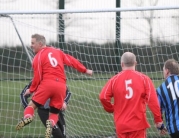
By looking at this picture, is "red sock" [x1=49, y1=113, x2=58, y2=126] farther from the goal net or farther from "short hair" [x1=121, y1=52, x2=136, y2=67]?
the goal net

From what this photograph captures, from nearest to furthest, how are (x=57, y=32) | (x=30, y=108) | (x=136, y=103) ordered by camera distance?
(x=136, y=103) < (x=30, y=108) < (x=57, y=32)

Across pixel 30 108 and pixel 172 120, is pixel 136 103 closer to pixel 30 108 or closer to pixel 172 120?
pixel 172 120

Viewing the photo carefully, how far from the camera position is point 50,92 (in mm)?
Answer: 8141

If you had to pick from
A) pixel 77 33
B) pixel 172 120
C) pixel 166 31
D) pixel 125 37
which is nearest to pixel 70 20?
pixel 77 33

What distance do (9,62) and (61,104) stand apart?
2883 mm

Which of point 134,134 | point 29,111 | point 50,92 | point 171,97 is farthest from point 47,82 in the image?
point 171,97

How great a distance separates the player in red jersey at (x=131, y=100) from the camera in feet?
22.4

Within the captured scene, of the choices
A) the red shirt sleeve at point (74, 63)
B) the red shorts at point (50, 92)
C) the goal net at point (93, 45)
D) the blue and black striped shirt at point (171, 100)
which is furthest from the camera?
the goal net at point (93, 45)

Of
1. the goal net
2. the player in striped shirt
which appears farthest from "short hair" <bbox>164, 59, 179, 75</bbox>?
the goal net

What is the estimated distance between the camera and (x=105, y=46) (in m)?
10.4

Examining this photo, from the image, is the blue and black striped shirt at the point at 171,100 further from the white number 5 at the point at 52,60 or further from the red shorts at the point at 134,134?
the white number 5 at the point at 52,60

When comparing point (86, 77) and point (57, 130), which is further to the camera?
point (86, 77)

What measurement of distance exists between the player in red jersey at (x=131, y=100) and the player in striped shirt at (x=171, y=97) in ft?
0.87

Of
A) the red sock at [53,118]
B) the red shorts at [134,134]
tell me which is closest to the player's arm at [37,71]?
the red sock at [53,118]
